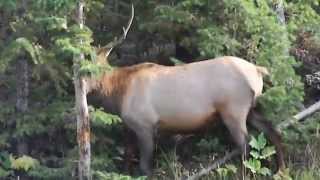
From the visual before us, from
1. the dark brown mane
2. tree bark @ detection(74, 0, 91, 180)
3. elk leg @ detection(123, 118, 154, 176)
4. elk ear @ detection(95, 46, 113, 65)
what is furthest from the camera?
the dark brown mane

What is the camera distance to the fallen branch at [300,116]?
8523mm

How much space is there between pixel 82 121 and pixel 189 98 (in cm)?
136

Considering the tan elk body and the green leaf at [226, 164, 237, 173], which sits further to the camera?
the tan elk body

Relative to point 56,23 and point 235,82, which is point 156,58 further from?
point 56,23

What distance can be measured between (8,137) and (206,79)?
91.2 inches

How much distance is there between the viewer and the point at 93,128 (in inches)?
333

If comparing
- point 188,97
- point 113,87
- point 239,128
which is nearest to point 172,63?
point 113,87

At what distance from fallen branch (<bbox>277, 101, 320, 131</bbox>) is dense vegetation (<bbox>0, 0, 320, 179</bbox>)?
0.17ft

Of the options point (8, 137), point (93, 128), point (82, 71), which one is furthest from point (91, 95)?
point (82, 71)

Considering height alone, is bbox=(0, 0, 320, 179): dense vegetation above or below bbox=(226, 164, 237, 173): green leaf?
above

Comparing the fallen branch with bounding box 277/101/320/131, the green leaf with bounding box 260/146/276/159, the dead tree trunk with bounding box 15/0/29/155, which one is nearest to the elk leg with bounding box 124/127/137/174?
the dead tree trunk with bounding box 15/0/29/155

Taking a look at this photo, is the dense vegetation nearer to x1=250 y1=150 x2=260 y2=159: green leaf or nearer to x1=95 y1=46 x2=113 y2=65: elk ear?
x1=250 y1=150 x2=260 y2=159: green leaf

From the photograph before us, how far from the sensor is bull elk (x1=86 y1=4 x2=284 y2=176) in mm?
8180

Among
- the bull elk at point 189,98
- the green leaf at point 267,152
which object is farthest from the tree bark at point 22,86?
the green leaf at point 267,152
